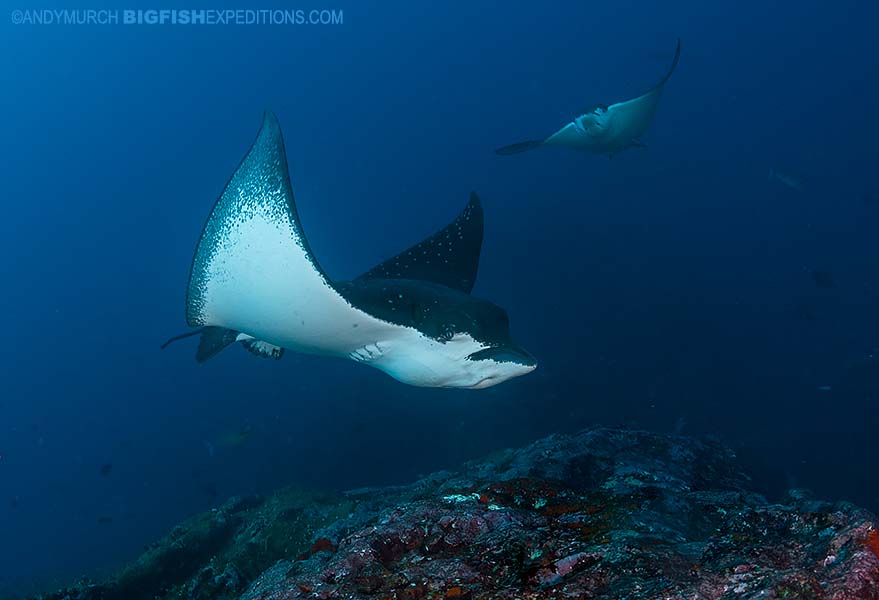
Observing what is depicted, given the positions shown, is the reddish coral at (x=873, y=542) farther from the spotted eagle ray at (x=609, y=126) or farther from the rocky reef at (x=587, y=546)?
the spotted eagle ray at (x=609, y=126)

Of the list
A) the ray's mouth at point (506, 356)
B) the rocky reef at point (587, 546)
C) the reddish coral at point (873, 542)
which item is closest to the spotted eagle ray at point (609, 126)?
the ray's mouth at point (506, 356)

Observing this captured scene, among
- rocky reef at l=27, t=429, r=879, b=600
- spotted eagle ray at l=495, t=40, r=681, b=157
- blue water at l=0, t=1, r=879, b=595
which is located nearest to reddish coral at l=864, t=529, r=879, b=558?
rocky reef at l=27, t=429, r=879, b=600

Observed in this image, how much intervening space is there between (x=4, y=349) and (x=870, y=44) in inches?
3477

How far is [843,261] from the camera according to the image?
30688 millimetres

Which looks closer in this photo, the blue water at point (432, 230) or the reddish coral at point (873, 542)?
the reddish coral at point (873, 542)

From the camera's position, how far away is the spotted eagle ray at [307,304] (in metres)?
3.17

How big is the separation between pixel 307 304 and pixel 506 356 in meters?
1.43

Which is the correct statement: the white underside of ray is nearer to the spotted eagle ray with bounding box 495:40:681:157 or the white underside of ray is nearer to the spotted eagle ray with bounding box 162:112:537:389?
the spotted eagle ray with bounding box 162:112:537:389

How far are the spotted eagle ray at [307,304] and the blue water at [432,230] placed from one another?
29.7 feet

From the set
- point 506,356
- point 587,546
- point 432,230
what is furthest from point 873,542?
point 432,230

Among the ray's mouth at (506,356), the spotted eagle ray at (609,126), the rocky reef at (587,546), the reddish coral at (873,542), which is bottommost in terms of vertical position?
the rocky reef at (587,546)

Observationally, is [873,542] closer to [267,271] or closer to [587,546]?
[587,546]

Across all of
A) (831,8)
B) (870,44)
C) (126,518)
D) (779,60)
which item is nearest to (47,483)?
(126,518)

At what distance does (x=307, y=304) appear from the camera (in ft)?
11.3
